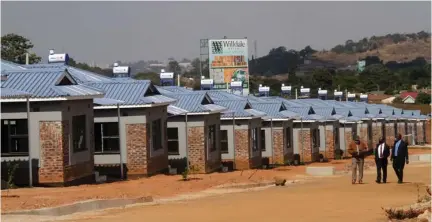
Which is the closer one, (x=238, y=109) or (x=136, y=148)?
(x=136, y=148)

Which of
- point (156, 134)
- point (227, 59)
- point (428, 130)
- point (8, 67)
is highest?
point (227, 59)

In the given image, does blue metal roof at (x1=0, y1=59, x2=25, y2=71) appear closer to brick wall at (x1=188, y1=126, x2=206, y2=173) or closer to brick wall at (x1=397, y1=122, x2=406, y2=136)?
brick wall at (x1=188, y1=126, x2=206, y2=173)

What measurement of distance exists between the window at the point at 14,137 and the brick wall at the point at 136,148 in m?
5.85

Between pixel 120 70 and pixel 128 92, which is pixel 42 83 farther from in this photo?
pixel 120 70

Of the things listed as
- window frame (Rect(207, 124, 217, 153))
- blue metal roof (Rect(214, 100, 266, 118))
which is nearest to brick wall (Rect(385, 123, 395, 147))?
blue metal roof (Rect(214, 100, 266, 118))

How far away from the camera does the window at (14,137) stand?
80.0 ft

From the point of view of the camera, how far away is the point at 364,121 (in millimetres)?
73312

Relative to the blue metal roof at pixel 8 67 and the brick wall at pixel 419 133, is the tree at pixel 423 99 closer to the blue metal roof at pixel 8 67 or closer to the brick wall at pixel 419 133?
the brick wall at pixel 419 133

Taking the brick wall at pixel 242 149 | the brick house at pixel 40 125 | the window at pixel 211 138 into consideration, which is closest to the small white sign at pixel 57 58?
the brick house at pixel 40 125

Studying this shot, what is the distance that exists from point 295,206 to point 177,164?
58.5 ft

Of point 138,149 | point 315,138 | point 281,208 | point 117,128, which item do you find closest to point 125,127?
point 117,128

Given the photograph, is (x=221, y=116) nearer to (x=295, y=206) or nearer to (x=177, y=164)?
(x=177, y=164)

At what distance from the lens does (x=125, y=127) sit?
29.7m

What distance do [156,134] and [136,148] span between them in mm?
2125
